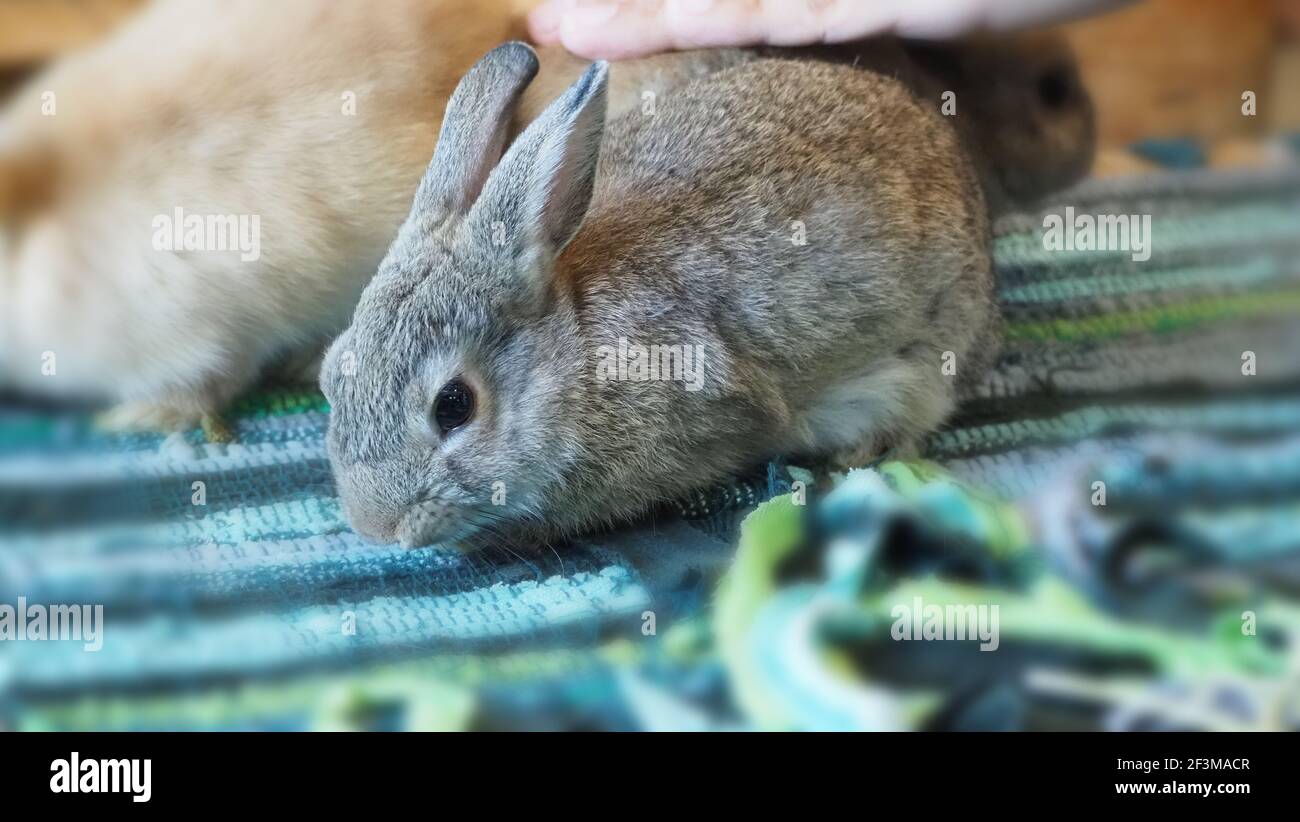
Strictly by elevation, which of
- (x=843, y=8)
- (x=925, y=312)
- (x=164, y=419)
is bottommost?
(x=164, y=419)

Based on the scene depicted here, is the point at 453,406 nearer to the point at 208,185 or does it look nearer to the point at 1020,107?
the point at 208,185

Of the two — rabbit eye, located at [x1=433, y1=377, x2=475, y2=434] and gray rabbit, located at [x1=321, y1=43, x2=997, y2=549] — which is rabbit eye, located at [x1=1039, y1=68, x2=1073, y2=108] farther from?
rabbit eye, located at [x1=433, y1=377, x2=475, y2=434]

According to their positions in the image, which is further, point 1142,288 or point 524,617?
point 1142,288

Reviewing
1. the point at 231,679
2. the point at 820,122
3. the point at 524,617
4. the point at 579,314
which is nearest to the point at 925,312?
the point at 820,122

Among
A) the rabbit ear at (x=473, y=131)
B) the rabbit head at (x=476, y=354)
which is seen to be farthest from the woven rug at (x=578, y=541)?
the rabbit ear at (x=473, y=131)

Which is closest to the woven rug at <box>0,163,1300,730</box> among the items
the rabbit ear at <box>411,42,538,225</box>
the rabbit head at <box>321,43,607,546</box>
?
the rabbit head at <box>321,43,607,546</box>

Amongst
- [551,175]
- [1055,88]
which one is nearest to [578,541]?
[551,175]

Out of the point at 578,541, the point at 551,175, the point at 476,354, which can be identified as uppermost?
the point at 551,175

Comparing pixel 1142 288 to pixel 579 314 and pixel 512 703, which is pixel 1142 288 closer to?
pixel 579 314
